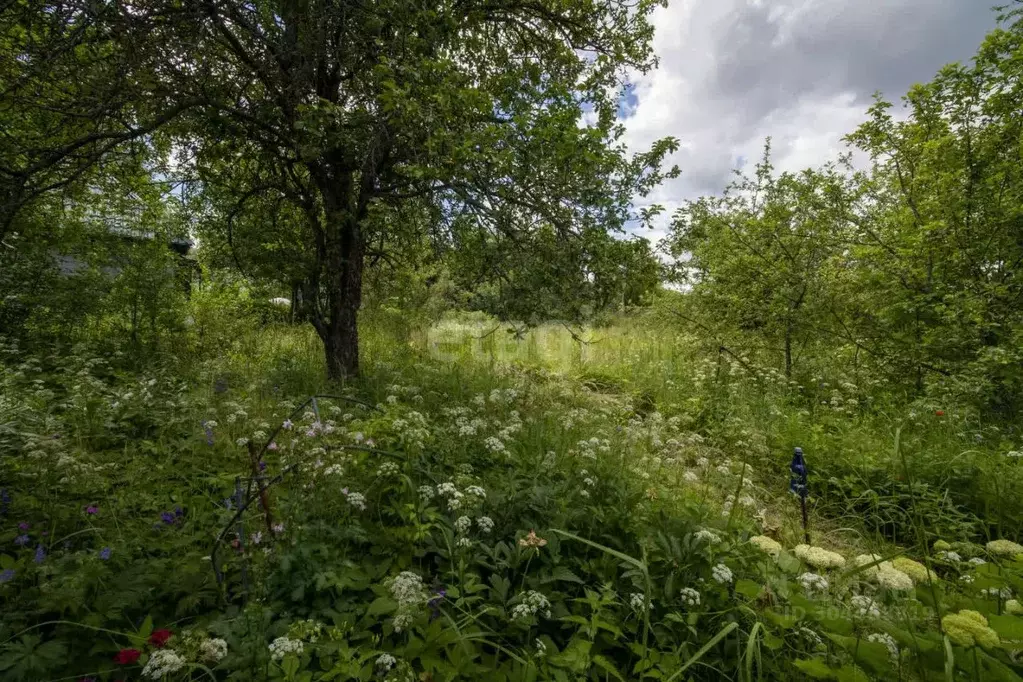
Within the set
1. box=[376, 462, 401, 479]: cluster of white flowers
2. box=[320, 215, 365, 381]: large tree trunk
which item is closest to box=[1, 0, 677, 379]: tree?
box=[320, 215, 365, 381]: large tree trunk

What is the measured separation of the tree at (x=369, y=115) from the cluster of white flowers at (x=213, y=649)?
3.24 meters

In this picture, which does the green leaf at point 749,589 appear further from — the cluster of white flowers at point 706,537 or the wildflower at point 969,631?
the wildflower at point 969,631

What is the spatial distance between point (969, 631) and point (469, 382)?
4759mm

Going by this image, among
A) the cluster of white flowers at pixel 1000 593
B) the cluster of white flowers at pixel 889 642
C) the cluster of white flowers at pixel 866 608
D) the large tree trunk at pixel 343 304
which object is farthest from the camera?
the large tree trunk at pixel 343 304

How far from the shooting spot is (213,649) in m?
1.40

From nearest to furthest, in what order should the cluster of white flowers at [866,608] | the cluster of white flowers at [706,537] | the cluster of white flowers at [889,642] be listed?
the cluster of white flowers at [889,642]
the cluster of white flowers at [866,608]
the cluster of white flowers at [706,537]

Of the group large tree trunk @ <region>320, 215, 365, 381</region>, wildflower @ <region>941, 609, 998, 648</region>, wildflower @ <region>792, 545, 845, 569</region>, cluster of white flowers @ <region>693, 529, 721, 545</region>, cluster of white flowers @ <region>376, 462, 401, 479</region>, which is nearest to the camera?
wildflower @ <region>941, 609, 998, 648</region>

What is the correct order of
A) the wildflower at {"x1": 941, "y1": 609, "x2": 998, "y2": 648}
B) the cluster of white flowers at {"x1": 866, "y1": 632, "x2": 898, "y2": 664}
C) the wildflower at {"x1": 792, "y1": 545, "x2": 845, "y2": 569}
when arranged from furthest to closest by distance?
1. the wildflower at {"x1": 792, "y1": 545, "x2": 845, "y2": 569}
2. the cluster of white flowers at {"x1": 866, "y1": 632, "x2": 898, "y2": 664}
3. the wildflower at {"x1": 941, "y1": 609, "x2": 998, "y2": 648}

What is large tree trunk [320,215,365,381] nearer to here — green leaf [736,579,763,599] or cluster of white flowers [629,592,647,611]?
cluster of white flowers [629,592,647,611]

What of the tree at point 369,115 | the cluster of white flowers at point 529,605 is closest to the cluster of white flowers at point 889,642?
the cluster of white flowers at point 529,605

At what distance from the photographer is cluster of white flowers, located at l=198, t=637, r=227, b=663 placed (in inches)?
54.9

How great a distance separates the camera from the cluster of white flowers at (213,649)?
1396 mm

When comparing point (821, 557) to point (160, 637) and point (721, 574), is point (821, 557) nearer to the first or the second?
point (721, 574)

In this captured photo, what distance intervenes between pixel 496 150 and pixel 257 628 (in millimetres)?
3505
